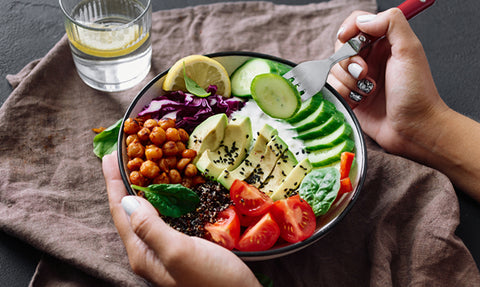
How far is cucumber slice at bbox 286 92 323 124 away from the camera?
2.55m

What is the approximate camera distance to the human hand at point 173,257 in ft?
6.05

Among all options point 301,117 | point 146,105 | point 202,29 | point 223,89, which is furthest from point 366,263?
point 202,29

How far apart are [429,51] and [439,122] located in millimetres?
779

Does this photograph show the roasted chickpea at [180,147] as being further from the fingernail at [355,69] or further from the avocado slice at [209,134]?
the fingernail at [355,69]

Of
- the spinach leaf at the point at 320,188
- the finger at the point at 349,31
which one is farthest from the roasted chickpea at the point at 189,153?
the finger at the point at 349,31

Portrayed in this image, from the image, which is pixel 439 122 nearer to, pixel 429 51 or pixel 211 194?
pixel 429 51

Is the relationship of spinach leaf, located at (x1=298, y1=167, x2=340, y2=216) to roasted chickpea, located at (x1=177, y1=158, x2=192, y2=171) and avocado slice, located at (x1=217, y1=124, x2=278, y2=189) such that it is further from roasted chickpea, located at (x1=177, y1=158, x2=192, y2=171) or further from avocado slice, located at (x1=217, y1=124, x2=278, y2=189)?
roasted chickpea, located at (x1=177, y1=158, x2=192, y2=171)

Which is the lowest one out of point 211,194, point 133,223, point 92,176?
point 92,176

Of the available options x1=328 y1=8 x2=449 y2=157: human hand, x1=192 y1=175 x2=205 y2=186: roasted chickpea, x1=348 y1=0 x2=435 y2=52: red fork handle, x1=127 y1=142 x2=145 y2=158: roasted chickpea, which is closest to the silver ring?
x1=328 y1=8 x2=449 y2=157: human hand

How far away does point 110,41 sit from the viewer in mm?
2758

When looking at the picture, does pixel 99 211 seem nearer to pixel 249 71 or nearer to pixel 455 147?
pixel 249 71

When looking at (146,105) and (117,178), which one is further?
(146,105)

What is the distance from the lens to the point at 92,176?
8.81ft

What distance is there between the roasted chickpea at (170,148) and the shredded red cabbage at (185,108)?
24cm
